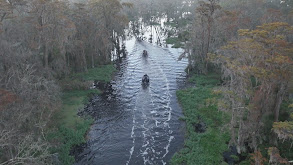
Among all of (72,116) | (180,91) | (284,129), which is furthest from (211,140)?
(72,116)

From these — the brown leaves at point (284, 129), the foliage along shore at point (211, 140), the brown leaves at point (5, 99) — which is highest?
the brown leaves at point (5, 99)

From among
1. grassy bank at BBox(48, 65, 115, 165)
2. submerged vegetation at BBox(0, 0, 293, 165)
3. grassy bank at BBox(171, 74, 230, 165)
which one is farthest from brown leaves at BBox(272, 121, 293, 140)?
grassy bank at BBox(48, 65, 115, 165)

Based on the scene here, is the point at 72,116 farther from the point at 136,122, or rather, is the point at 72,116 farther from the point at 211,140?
the point at 211,140

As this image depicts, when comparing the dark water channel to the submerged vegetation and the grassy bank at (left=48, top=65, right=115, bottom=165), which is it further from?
the submerged vegetation

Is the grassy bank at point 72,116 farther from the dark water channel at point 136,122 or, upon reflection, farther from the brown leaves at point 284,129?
the brown leaves at point 284,129

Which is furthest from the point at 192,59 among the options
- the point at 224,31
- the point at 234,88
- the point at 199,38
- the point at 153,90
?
the point at 234,88

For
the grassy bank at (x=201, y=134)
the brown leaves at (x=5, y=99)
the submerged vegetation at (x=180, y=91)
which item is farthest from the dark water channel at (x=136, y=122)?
the brown leaves at (x=5, y=99)

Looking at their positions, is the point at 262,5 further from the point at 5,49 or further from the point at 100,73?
the point at 5,49
